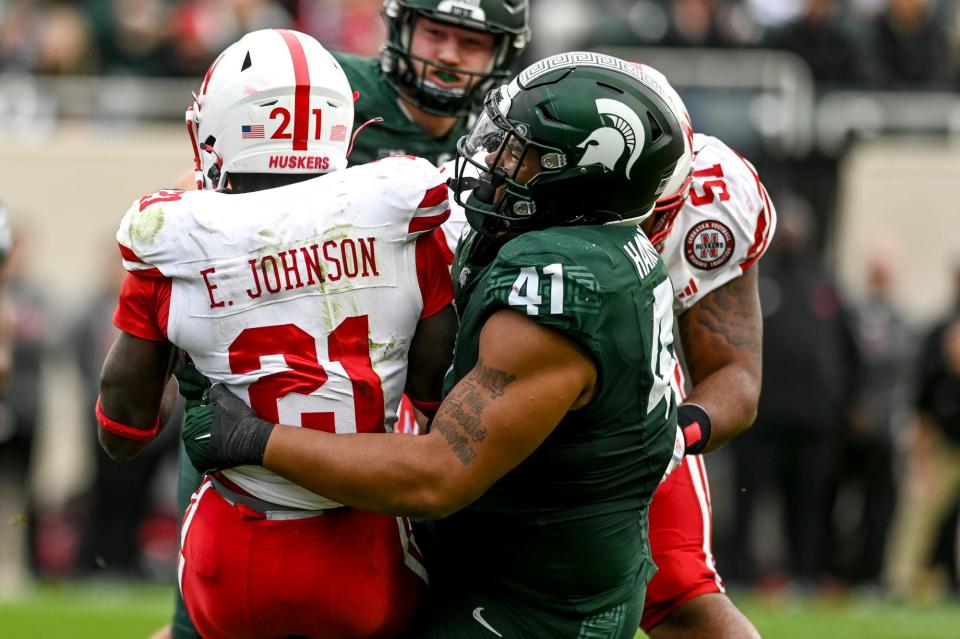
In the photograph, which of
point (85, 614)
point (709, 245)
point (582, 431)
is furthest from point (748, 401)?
point (85, 614)

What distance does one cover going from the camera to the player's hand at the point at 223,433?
11.5ft

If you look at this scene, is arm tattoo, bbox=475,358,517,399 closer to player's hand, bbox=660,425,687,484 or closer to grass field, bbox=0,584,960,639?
player's hand, bbox=660,425,687,484

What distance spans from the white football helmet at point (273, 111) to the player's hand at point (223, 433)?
519 millimetres

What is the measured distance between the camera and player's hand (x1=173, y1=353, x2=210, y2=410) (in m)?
3.68

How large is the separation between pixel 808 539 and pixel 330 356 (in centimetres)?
719

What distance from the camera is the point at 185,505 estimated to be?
4.73 metres

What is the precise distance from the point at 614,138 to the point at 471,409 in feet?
2.34

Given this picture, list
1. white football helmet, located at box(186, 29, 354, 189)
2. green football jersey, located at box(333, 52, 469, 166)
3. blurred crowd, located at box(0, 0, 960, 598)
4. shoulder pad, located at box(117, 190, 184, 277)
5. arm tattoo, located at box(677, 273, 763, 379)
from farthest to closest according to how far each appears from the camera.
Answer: blurred crowd, located at box(0, 0, 960, 598) < green football jersey, located at box(333, 52, 469, 166) < arm tattoo, located at box(677, 273, 763, 379) < white football helmet, located at box(186, 29, 354, 189) < shoulder pad, located at box(117, 190, 184, 277)

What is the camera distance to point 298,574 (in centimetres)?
361

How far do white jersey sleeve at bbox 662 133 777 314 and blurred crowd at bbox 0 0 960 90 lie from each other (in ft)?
24.9

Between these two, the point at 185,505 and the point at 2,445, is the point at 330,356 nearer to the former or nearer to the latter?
the point at 185,505

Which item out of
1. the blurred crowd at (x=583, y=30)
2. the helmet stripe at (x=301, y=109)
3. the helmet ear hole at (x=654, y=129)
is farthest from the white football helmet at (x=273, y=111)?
the blurred crowd at (x=583, y=30)

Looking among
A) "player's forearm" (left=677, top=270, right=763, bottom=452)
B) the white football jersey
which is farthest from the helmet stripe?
"player's forearm" (left=677, top=270, right=763, bottom=452)

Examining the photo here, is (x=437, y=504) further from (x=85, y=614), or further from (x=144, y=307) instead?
(x=85, y=614)
